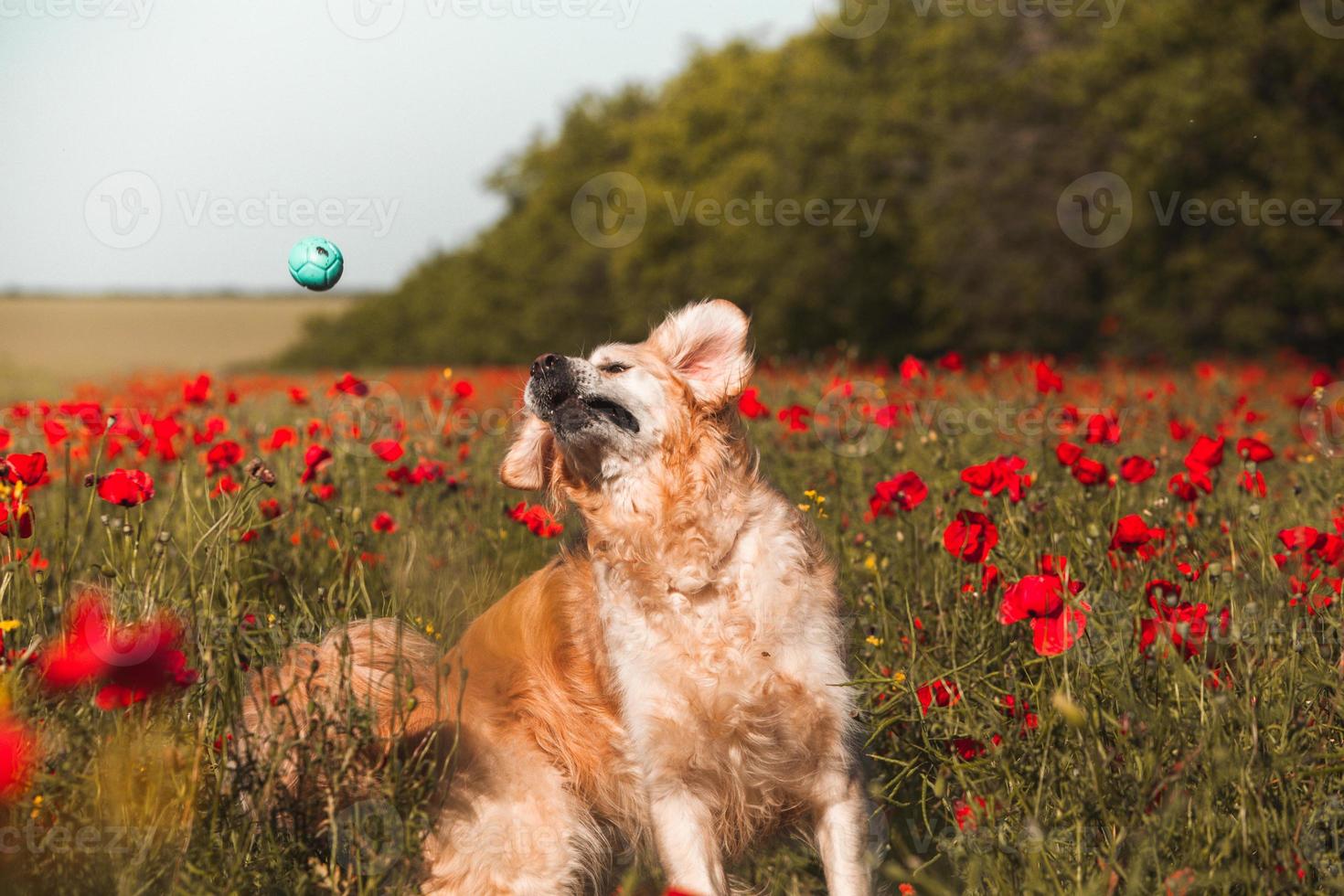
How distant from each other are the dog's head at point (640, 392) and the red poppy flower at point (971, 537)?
92 cm

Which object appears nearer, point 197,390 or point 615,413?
point 615,413

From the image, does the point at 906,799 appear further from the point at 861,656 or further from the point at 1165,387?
the point at 1165,387

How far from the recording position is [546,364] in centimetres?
415

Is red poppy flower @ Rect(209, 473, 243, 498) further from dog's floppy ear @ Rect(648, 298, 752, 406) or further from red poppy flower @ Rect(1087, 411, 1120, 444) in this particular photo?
red poppy flower @ Rect(1087, 411, 1120, 444)

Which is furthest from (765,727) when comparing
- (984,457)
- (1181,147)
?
(1181,147)

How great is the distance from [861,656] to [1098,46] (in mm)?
21752

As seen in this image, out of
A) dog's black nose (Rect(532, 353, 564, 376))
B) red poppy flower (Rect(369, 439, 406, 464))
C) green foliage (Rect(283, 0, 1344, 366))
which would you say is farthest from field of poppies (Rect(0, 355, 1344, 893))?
green foliage (Rect(283, 0, 1344, 366))

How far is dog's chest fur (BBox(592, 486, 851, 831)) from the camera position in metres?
3.75

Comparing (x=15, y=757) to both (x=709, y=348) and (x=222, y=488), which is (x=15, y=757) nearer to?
(x=222, y=488)

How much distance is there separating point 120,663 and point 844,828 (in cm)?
219

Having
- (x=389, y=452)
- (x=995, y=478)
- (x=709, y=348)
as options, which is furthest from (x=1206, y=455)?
(x=389, y=452)

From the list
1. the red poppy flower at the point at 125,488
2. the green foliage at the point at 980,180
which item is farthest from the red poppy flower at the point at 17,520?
the green foliage at the point at 980,180

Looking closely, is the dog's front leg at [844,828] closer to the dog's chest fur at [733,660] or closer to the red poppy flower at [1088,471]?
the dog's chest fur at [733,660]

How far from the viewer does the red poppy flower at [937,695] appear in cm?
352
